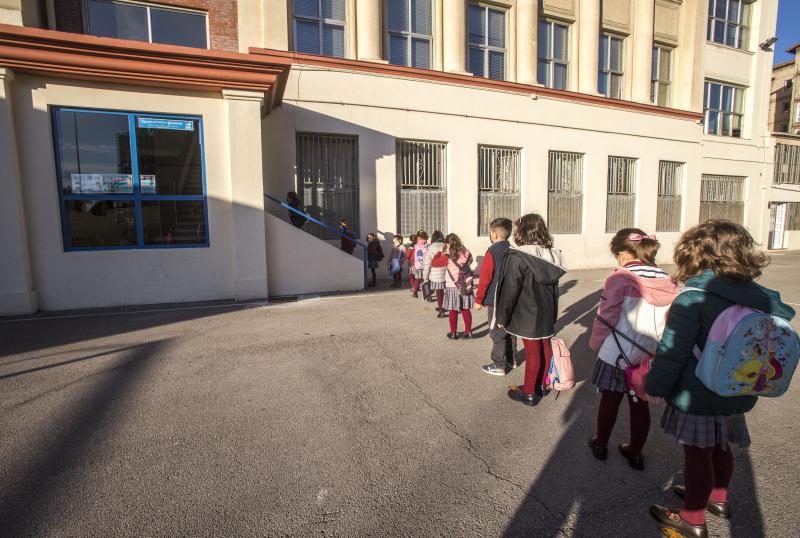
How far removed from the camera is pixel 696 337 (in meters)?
2.03

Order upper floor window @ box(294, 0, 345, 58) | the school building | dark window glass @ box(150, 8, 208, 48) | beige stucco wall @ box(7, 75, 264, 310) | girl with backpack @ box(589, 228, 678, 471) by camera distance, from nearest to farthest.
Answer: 1. girl with backpack @ box(589, 228, 678, 471)
2. beige stucco wall @ box(7, 75, 264, 310)
3. the school building
4. dark window glass @ box(150, 8, 208, 48)
5. upper floor window @ box(294, 0, 345, 58)

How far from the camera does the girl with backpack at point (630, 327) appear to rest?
8.80ft

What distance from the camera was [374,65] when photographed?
37.3 feet

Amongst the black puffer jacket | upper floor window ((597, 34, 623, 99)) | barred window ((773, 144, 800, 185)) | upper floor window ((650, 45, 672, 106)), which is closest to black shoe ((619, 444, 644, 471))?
the black puffer jacket

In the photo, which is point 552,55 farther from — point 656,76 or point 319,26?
point 319,26

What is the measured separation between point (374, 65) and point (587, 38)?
27.3ft

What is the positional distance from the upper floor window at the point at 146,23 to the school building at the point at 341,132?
0.14ft

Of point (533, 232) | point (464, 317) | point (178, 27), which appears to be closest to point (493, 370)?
point (464, 317)

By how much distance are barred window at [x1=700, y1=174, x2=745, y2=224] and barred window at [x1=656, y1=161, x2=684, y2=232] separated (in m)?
1.79

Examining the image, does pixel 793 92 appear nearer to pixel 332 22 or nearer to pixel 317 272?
pixel 332 22

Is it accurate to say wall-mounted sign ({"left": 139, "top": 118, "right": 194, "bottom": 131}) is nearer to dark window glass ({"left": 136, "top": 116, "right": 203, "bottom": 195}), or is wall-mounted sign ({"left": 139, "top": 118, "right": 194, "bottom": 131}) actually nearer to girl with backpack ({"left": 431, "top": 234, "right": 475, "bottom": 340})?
dark window glass ({"left": 136, "top": 116, "right": 203, "bottom": 195})

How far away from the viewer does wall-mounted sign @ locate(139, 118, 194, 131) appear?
26.5ft

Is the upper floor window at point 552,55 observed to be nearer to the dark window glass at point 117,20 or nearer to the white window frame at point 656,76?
the white window frame at point 656,76

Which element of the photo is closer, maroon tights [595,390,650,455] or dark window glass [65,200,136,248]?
maroon tights [595,390,650,455]
